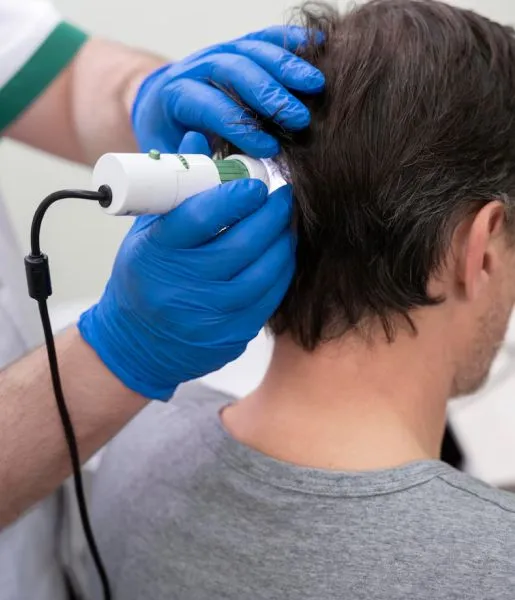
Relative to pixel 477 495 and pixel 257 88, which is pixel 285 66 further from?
pixel 477 495

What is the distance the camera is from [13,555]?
90 cm

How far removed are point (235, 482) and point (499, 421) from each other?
30.1 inches

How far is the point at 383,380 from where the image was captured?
77 centimetres

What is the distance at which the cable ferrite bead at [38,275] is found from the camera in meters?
0.64

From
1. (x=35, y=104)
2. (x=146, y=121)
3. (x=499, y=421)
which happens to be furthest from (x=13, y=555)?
(x=499, y=421)

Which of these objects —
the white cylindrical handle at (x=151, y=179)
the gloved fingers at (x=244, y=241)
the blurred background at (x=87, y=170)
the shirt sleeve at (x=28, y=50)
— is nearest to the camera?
the white cylindrical handle at (x=151, y=179)

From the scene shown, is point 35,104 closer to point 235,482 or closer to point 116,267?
point 116,267

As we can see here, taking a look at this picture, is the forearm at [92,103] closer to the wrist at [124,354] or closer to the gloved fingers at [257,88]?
the gloved fingers at [257,88]

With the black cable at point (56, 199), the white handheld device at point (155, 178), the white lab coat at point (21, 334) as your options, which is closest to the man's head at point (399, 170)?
the white handheld device at point (155, 178)

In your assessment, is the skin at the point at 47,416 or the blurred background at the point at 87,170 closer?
the skin at the point at 47,416

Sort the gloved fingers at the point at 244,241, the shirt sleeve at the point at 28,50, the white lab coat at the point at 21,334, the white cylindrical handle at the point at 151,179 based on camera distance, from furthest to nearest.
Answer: the shirt sleeve at the point at 28,50, the white lab coat at the point at 21,334, the gloved fingers at the point at 244,241, the white cylindrical handle at the point at 151,179

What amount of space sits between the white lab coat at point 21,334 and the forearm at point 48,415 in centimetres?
20

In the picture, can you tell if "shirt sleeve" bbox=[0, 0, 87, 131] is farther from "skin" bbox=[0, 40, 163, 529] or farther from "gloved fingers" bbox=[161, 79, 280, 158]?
"skin" bbox=[0, 40, 163, 529]

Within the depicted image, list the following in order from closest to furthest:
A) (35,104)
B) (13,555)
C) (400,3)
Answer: (400,3) → (13,555) → (35,104)
